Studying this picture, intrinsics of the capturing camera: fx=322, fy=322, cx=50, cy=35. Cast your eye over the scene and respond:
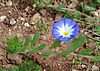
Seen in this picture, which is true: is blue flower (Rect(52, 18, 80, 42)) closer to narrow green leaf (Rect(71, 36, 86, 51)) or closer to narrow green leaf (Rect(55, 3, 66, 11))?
narrow green leaf (Rect(71, 36, 86, 51))

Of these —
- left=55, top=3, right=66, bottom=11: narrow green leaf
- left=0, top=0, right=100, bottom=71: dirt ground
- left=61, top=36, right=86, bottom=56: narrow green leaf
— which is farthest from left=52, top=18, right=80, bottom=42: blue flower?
left=55, top=3, right=66, bottom=11: narrow green leaf

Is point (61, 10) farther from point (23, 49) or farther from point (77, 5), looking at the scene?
point (23, 49)

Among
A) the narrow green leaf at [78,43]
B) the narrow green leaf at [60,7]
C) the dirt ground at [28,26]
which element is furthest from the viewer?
the narrow green leaf at [60,7]

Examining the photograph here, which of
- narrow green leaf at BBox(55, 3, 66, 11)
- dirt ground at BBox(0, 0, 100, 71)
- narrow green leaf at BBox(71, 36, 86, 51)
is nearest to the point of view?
narrow green leaf at BBox(71, 36, 86, 51)

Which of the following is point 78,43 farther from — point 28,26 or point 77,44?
point 28,26

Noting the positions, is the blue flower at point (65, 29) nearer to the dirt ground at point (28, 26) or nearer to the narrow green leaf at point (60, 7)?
the dirt ground at point (28, 26)

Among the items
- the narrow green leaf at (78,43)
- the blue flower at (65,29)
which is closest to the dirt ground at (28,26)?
the blue flower at (65,29)

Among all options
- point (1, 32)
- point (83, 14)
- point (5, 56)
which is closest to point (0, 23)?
point (1, 32)
